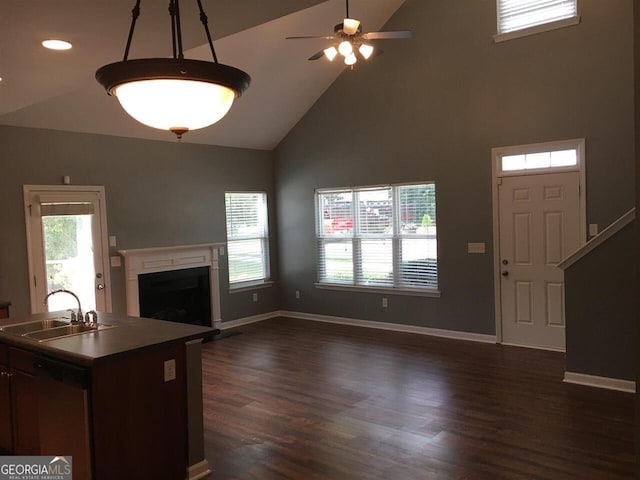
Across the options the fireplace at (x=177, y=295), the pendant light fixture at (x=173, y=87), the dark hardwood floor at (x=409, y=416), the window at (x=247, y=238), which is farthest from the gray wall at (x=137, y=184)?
the pendant light fixture at (x=173, y=87)

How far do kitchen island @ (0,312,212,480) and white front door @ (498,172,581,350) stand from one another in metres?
4.02

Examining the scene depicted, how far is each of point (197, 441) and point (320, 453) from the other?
2.71ft

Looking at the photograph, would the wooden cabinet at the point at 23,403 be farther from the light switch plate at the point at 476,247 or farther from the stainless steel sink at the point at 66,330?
the light switch plate at the point at 476,247

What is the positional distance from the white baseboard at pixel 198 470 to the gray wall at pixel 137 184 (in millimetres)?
3224

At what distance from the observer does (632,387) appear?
4254 mm

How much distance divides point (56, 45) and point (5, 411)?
7.73 ft

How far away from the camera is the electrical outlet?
2.96 meters

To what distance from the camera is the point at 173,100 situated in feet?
5.95

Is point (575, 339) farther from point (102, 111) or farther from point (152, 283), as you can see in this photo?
point (102, 111)

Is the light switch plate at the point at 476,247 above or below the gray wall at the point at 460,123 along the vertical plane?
below

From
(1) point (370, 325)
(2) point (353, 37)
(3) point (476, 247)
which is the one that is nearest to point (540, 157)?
(3) point (476, 247)

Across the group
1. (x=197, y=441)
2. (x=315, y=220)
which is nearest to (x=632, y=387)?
(x=197, y=441)

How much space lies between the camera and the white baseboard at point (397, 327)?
6.15 m

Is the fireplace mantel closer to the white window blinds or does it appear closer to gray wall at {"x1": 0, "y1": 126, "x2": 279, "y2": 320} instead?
gray wall at {"x1": 0, "y1": 126, "x2": 279, "y2": 320}
